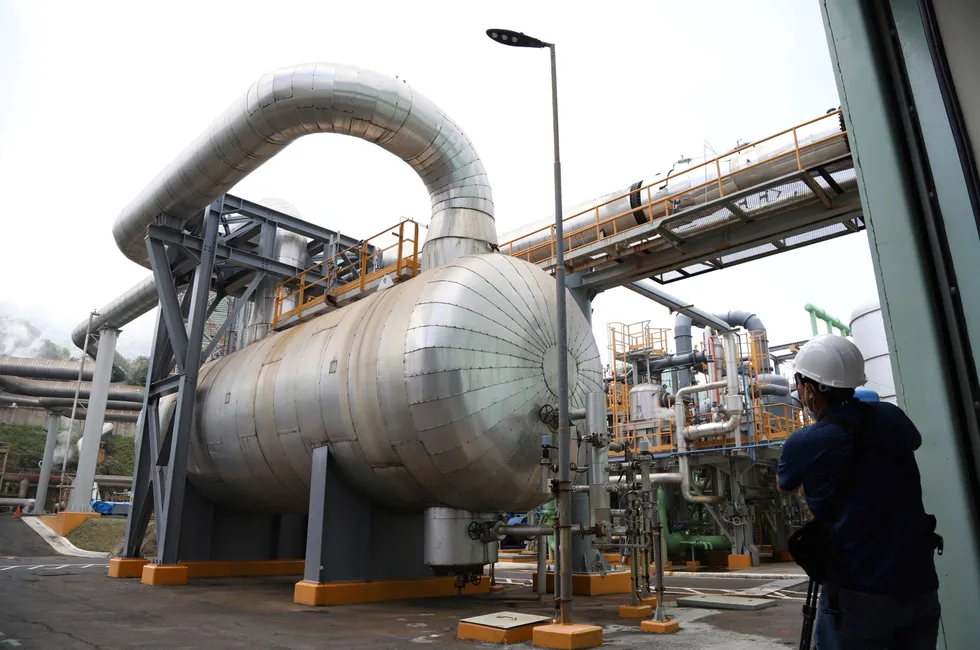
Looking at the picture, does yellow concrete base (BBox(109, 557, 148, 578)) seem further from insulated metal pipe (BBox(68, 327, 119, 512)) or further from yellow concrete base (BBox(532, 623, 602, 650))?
insulated metal pipe (BBox(68, 327, 119, 512))

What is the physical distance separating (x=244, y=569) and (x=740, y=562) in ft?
42.1

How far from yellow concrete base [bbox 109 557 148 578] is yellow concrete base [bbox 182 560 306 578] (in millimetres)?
1073

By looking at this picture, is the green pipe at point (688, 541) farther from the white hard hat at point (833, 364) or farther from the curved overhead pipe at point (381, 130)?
the white hard hat at point (833, 364)

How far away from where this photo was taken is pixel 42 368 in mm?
34844

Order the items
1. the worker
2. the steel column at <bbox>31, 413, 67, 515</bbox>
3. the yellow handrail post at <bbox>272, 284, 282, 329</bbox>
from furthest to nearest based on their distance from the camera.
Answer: the steel column at <bbox>31, 413, 67, 515</bbox>
the yellow handrail post at <bbox>272, 284, 282, 329</bbox>
the worker

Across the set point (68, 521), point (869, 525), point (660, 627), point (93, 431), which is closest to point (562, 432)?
point (660, 627)

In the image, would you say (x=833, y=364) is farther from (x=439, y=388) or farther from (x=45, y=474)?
(x=45, y=474)

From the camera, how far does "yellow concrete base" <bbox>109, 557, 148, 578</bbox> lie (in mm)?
13000

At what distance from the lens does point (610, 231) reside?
13977mm

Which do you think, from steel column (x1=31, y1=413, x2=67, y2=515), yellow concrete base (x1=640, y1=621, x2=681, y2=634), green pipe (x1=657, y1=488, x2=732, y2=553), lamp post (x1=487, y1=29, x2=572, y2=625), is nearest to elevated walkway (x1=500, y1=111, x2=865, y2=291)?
lamp post (x1=487, y1=29, x2=572, y2=625)

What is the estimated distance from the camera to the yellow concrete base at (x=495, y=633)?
645cm

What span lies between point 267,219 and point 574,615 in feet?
35.1

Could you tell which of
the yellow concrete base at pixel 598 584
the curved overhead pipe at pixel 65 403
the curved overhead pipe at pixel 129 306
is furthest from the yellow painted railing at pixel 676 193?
the curved overhead pipe at pixel 65 403

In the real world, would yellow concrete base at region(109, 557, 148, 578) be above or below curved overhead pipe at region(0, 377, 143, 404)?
below
